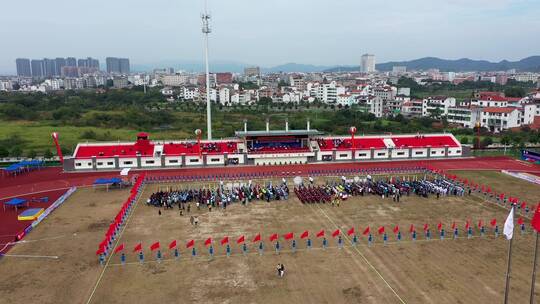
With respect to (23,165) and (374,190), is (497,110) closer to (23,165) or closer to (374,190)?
(374,190)

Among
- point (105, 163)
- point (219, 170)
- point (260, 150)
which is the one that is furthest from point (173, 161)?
point (260, 150)

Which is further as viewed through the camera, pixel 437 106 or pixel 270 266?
pixel 437 106

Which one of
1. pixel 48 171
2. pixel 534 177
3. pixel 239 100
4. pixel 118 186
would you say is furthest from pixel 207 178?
pixel 239 100

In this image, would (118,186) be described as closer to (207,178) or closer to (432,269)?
(207,178)

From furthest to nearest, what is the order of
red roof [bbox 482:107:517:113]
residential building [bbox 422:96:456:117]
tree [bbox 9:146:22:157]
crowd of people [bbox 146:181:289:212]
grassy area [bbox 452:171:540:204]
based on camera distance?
residential building [bbox 422:96:456:117], red roof [bbox 482:107:517:113], tree [bbox 9:146:22:157], grassy area [bbox 452:171:540:204], crowd of people [bbox 146:181:289:212]

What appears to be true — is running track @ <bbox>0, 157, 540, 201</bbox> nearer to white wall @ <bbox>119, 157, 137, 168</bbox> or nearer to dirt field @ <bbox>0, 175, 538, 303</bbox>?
white wall @ <bbox>119, 157, 137, 168</bbox>

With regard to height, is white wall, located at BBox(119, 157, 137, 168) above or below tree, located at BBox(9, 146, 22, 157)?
below

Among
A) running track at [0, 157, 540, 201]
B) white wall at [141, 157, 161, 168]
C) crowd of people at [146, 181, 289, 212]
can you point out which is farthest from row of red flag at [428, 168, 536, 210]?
white wall at [141, 157, 161, 168]
